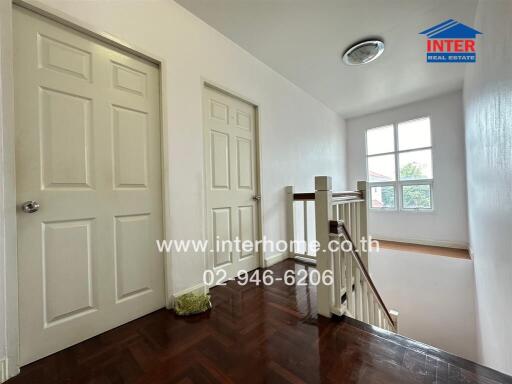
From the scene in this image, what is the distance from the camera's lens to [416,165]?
4.11m

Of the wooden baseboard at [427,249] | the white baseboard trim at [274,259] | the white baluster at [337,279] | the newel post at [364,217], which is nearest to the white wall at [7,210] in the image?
the white baluster at [337,279]

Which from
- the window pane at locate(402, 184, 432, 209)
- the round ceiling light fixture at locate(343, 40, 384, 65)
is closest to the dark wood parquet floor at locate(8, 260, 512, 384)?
the round ceiling light fixture at locate(343, 40, 384, 65)

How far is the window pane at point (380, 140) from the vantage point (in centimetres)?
442

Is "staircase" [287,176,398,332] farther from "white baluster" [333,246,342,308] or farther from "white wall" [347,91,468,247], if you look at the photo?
"white wall" [347,91,468,247]

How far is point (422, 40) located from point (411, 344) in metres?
2.99

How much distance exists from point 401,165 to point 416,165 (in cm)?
24

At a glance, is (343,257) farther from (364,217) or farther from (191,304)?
(191,304)

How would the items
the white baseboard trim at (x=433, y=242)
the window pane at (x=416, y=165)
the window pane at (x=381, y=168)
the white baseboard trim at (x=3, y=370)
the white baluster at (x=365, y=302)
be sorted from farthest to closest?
the window pane at (x=381, y=168) → the window pane at (x=416, y=165) → the white baseboard trim at (x=433, y=242) → the white baluster at (x=365, y=302) → the white baseboard trim at (x=3, y=370)

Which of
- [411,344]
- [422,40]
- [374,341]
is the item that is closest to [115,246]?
[374,341]

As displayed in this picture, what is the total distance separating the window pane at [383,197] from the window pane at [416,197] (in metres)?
0.21

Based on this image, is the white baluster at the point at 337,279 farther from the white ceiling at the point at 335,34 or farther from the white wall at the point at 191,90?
the white ceiling at the point at 335,34

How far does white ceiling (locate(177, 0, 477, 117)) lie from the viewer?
1915 mm

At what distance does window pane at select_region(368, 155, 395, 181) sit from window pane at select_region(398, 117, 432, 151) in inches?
12.5

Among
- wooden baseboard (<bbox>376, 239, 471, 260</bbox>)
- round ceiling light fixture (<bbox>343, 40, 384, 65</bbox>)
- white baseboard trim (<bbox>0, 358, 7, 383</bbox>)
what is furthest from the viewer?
wooden baseboard (<bbox>376, 239, 471, 260</bbox>)
